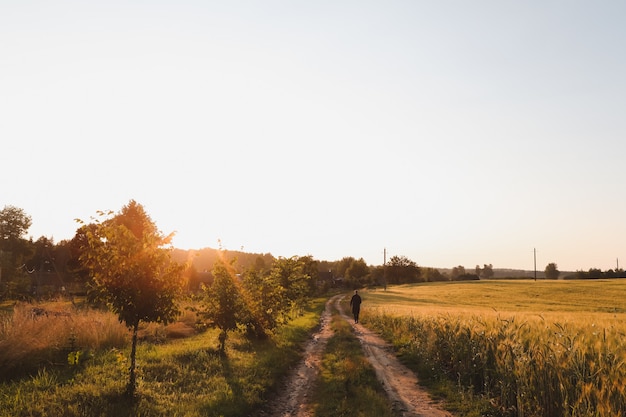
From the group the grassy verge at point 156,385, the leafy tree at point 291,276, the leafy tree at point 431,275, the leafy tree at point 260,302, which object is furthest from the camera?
the leafy tree at point 431,275

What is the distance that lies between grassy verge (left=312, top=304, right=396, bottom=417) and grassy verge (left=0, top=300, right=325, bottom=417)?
1.64 meters

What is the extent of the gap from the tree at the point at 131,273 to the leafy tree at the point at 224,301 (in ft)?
21.3

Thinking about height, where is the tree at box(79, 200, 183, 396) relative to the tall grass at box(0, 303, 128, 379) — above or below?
above

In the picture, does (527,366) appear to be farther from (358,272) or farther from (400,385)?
(358,272)

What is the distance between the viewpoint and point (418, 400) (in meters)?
12.0

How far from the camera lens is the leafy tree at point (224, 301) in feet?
59.7

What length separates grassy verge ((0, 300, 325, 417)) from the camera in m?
9.62

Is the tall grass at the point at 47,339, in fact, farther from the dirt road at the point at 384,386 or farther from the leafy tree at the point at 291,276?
the leafy tree at the point at 291,276

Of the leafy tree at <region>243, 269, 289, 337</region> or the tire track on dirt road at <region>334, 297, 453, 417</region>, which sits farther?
the leafy tree at <region>243, 269, 289, 337</region>

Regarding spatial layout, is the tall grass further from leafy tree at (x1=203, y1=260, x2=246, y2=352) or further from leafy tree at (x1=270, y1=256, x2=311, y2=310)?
leafy tree at (x1=270, y1=256, x2=311, y2=310)

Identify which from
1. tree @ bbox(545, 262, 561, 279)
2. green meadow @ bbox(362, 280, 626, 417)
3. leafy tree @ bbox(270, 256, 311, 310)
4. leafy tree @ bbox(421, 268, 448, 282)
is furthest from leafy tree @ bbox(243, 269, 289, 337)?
tree @ bbox(545, 262, 561, 279)

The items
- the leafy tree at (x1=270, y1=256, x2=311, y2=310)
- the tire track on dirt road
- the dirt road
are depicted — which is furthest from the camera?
the leafy tree at (x1=270, y1=256, x2=311, y2=310)

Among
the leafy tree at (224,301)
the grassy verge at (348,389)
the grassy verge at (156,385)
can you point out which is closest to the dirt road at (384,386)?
the grassy verge at (348,389)

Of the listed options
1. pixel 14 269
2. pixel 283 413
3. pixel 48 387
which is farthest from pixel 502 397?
pixel 14 269
